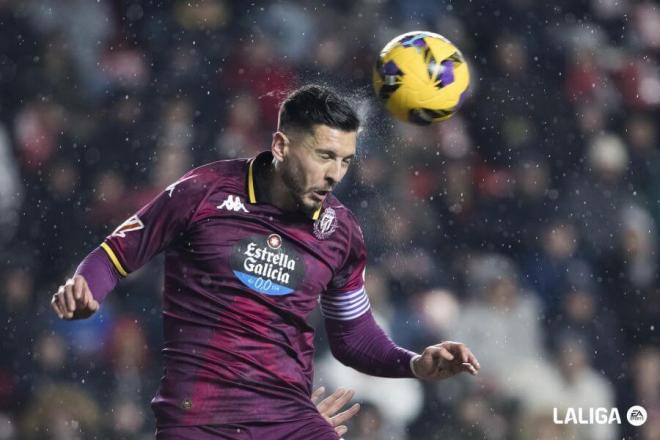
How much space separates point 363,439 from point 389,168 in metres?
2.03

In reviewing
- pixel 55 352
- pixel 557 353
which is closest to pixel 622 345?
pixel 557 353

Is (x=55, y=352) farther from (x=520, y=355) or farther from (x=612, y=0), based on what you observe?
(x=612, y=0)

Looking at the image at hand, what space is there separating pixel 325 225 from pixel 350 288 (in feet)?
1.03

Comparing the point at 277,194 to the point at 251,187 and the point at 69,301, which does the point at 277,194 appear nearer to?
the point at 251,187

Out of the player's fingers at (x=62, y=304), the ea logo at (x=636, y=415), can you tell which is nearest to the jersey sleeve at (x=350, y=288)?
the player's fingers at (x=62, y=304)

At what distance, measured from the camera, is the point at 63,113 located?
805cm

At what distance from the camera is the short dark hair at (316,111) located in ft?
13.4

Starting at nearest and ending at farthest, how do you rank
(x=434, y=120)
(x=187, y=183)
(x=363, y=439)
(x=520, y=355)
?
(x=187, y=183), (x=434, y=120), (x=363, y=439), (x=520, y=355)

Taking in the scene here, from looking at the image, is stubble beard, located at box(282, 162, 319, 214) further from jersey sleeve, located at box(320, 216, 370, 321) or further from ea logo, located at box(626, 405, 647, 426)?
ea logo, located at box(626, 405, 647, 426)

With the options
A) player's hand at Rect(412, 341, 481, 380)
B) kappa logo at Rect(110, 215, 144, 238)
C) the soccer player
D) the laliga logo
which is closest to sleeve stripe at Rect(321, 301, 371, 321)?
the soccer player

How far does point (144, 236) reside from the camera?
396 centimetres

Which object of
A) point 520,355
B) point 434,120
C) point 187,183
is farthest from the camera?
point 520,355

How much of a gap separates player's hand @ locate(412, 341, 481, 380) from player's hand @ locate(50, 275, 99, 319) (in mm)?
1166

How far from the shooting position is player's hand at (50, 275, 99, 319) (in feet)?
11.8
